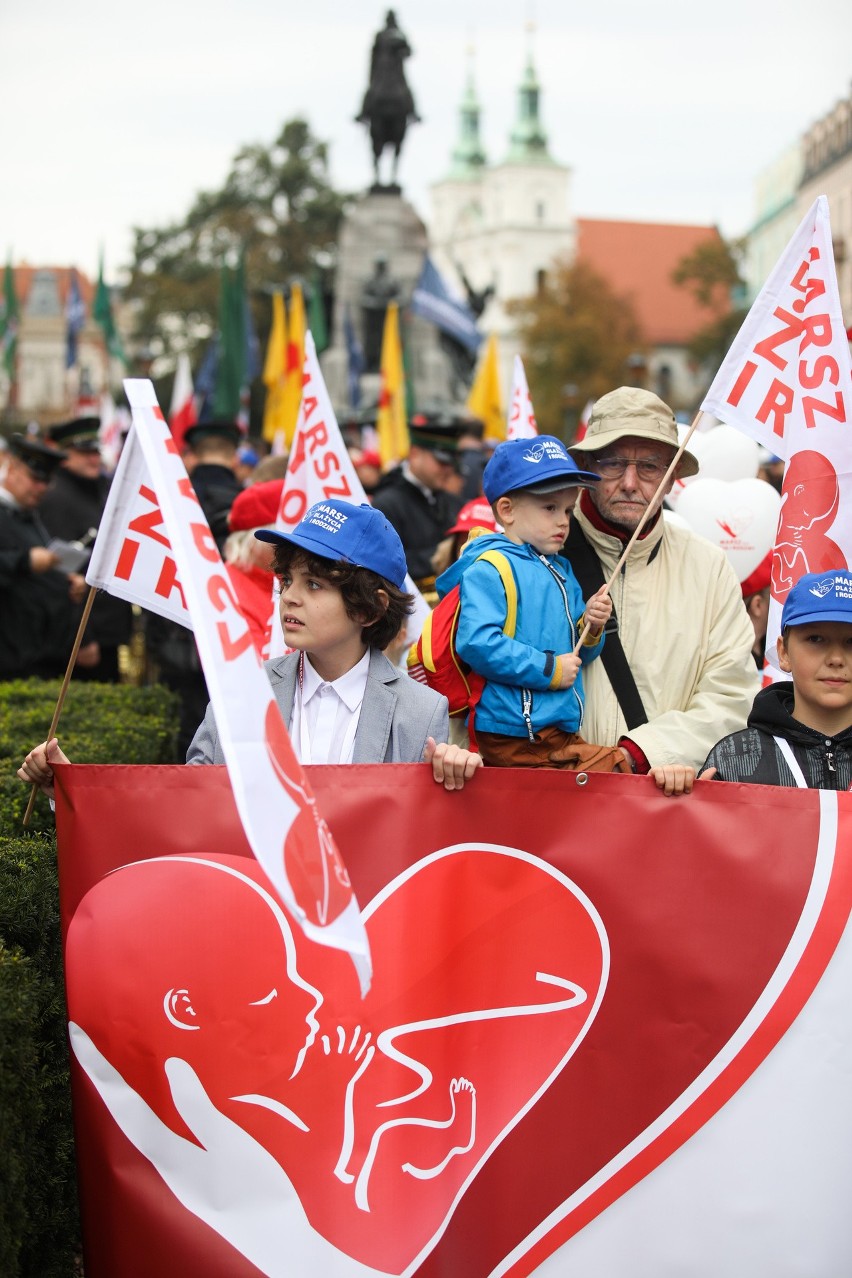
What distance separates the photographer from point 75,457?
9.48m

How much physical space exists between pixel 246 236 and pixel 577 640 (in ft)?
167

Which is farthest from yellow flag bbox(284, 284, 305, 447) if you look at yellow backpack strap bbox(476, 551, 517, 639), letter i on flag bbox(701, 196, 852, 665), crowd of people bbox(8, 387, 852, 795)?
yellow backpack strap bbox(476, 551, 517, 639)

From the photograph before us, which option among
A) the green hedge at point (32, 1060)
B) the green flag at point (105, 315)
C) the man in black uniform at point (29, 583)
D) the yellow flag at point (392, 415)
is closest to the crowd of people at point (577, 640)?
the green hedge at point (32, 1060)

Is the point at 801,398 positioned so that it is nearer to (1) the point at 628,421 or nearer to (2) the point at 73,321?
(1) the point at 628,421

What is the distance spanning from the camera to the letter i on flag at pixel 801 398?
4375 millimetres

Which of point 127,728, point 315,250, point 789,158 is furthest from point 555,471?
point 789,158

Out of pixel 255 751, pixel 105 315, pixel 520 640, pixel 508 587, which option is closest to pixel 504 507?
pixel 508 587

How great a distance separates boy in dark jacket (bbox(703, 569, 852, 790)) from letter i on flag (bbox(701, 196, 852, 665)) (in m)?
0.55

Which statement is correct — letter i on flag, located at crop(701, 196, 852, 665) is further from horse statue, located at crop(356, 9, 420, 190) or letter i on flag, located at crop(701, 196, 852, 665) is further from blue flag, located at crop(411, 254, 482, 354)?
horse statue, located at crop(356, 9, 420, 190)

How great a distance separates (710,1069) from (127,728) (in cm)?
320

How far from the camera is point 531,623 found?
13.2 feet

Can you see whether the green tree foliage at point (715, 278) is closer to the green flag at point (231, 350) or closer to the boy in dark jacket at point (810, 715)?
the green flag at point (231, 350)

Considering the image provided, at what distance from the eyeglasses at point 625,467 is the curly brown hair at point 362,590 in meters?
0.85

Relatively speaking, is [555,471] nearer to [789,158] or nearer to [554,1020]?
[554,1020]
